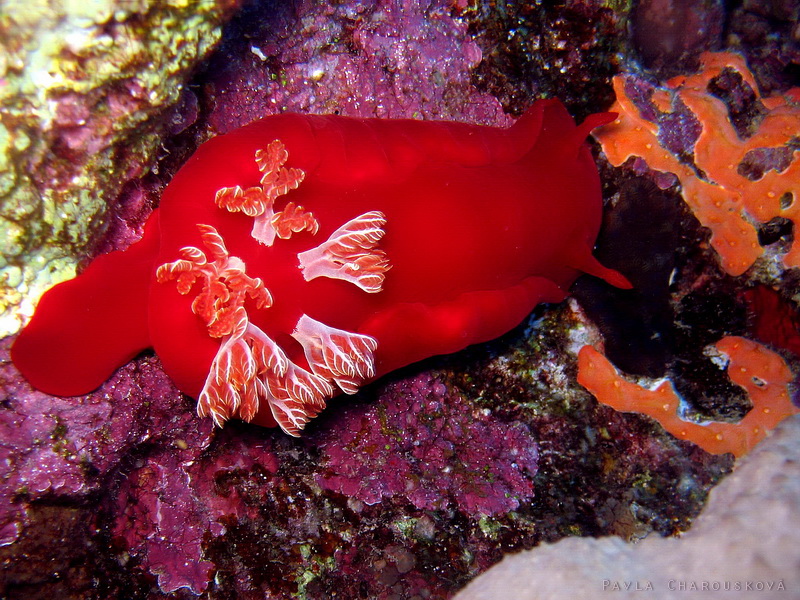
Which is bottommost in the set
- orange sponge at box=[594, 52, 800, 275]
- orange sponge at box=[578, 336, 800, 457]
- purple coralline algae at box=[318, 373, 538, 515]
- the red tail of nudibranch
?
purple coralline algae at box=[318, 373, 538, 515]

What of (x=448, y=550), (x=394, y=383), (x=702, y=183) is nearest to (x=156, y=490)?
(x=394, y=383)

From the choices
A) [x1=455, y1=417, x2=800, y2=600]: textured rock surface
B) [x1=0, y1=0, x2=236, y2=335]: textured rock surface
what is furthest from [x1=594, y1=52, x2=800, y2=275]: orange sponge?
[x1=0, y1=0, x2=236, y2=335]: textured rock surface

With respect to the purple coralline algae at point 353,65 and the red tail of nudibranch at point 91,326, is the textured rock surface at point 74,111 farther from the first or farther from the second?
the purple coralline algae at point 353,65

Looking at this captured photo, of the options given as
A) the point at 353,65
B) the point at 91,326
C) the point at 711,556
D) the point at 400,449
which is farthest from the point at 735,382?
the point at 91,326

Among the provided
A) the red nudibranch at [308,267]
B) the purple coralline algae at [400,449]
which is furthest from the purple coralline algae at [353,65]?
the red nudibranch at [308,267]

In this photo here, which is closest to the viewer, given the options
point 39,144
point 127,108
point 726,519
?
point 39,144

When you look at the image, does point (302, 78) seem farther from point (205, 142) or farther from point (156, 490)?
point (156, 490)

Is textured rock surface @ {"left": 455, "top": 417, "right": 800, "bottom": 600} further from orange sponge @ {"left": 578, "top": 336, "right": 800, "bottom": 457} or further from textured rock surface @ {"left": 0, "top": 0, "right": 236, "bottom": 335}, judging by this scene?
textured rock surface @ {"left": 0, "top": 0, "right": 236, "bottom": 335}

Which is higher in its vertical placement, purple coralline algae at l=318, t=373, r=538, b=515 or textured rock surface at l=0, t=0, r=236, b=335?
textured rock surface at l=0, t=0, r=236, b=335
